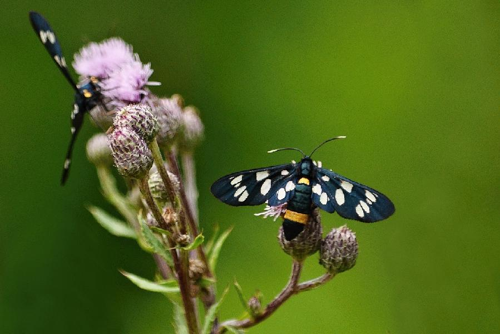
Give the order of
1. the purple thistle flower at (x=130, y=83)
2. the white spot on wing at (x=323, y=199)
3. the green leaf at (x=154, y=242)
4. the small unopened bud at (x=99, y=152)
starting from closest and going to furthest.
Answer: the green leaf at (x=154, y=242) < the white spot on wing at (x=323, y=199) < the purple thistle flower at (x=130, y=83) < the small unopened bud at (x=99, y=152)

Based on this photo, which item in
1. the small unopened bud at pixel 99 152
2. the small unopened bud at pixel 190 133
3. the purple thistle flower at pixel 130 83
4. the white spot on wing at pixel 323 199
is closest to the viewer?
the white spot on wing at pixel 323 199

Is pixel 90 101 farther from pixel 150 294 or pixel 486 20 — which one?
pixel 486 20

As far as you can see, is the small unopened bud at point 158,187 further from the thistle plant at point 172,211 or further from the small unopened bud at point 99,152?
the small unopened bud at point 99,152

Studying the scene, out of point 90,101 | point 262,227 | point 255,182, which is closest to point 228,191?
point 255,182

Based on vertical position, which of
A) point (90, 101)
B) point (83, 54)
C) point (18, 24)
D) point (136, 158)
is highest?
point (18, 24)

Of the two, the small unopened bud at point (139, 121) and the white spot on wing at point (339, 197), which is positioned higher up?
the small unopened bud at point (139, 121)

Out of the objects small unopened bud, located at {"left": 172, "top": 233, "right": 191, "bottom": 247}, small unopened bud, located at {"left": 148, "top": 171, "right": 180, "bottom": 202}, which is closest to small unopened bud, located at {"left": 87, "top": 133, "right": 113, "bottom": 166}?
small unopened bud, located at {"left": 148, "top": 171, "right": 180, "bottom": 202}

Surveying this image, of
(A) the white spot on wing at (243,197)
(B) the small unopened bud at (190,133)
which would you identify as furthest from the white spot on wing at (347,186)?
(B) the small unopened bud at (190,133)
